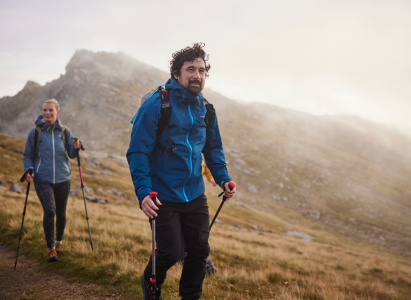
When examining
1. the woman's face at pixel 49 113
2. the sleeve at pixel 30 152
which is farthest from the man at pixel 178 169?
the sleeve at pixel 30 152

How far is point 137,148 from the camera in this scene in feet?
9.25

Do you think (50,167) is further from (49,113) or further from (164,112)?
(164,112)

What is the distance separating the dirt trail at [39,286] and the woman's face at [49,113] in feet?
10.6

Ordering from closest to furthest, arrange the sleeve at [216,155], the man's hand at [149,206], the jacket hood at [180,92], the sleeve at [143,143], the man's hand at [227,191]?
the man's hand at [149,206], the sleeve at [143,143], the jacket hood at [180,92], the man's hand at [227,191], the sleeve at [216,155]

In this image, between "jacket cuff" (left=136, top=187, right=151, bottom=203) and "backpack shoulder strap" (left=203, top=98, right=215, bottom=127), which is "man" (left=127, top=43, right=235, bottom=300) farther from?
"backpack shoulder strap" (left=203, top=98, right=215, bottom=127)

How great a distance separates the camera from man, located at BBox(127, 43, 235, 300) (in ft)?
9.42

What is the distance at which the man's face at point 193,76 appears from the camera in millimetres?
3139

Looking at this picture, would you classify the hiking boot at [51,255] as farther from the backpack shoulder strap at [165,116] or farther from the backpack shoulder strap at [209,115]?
the backpack shoulder strap at [209,115]

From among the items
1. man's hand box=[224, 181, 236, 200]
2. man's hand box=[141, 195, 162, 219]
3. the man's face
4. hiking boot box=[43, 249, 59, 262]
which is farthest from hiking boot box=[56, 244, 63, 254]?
the man's face

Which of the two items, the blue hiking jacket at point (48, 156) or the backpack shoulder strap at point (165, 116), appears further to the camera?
the blue hiking jacket at point (48, 156)

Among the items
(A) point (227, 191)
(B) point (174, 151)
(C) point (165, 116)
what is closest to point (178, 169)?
(B) point (174, 151)

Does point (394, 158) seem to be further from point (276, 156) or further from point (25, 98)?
point (25, 98)

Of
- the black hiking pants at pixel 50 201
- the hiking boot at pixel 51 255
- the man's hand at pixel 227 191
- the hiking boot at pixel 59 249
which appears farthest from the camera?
the hiking boot at pixel 59 249

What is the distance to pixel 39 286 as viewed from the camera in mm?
4465
